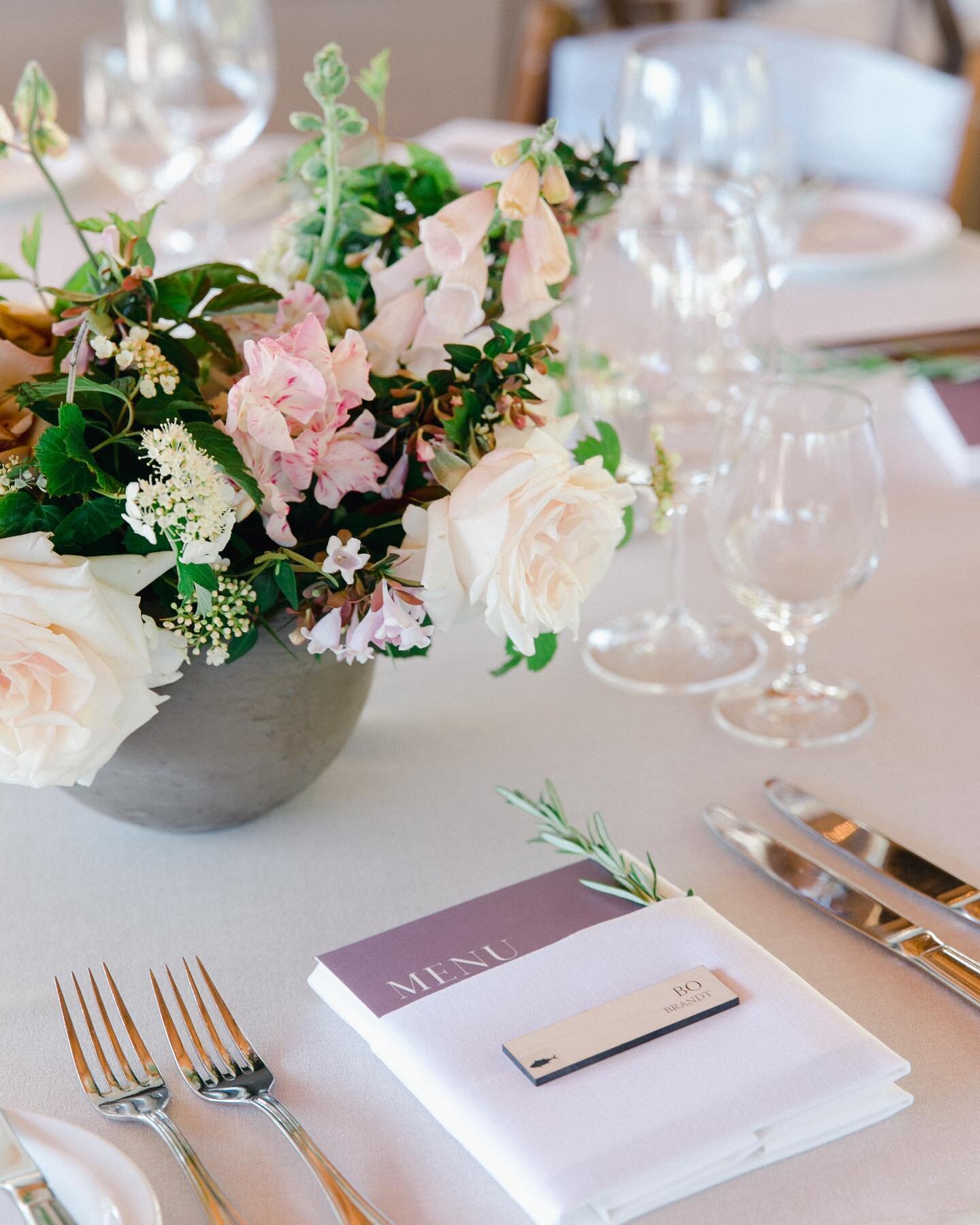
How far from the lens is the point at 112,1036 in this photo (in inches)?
23.9

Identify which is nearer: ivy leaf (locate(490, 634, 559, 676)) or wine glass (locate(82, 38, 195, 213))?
ivy leaf (locate(490, 634, 559, 676))

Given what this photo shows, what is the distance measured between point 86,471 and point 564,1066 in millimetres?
321

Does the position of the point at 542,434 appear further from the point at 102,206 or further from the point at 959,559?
the point at 102,206

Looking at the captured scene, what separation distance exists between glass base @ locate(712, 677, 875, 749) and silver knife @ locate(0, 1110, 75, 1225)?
0.48 metres

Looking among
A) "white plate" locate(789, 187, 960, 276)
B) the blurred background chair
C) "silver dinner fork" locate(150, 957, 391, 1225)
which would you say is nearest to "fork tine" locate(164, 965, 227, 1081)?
"silver dinner fork" locate(150, 957, 391, 1225)

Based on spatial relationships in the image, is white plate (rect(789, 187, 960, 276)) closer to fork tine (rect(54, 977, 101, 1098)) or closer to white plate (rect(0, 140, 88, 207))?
white plate (rect(0, 140, 88, 207))

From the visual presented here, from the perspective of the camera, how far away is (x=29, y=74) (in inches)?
31.8

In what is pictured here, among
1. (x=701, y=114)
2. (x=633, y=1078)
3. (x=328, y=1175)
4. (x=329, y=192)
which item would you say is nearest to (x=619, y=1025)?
(x=633, y=1078)

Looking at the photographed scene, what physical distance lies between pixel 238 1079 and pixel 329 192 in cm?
44

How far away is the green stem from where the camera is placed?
708 mm

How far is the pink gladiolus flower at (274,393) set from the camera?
1.94 feet

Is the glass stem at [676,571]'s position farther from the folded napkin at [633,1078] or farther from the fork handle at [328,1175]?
the fork handle at [328,1175]

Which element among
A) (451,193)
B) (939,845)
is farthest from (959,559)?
(451,193)

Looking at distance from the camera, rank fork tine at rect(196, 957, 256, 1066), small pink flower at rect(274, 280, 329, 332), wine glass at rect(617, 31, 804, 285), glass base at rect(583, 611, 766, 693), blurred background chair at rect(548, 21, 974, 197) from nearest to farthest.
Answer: fork tine at rect(196, 957, 256, 1066), small pink flower at rect(274, 280, 329, 332), glass base at rect(583, 611, 766, 693), wine glass at rect(617, 31, 804, 285), blurred background chair at rect(548, 21, 974, 197)
